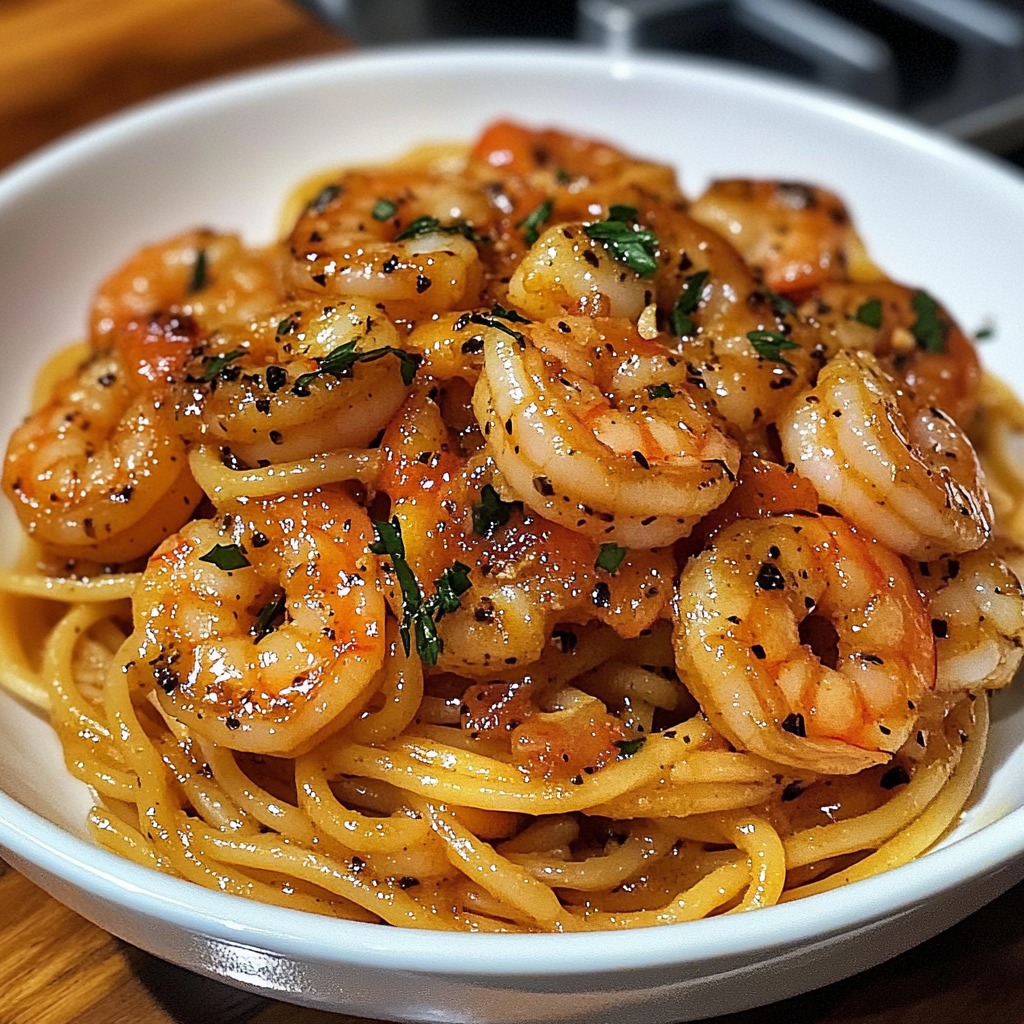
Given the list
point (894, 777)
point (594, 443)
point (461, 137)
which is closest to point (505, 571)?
point (594, 443)

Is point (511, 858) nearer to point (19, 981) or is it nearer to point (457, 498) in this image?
point (457, 498)

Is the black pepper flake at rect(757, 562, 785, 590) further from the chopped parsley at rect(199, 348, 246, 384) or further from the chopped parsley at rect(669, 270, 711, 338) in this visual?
the chopped parsley at rect(199, 348, 246, 384)

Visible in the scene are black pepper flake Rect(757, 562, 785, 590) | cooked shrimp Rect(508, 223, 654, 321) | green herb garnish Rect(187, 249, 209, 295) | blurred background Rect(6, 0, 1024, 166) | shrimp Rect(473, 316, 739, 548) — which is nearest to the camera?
shrimp Rect(473, 316, 739, 548)

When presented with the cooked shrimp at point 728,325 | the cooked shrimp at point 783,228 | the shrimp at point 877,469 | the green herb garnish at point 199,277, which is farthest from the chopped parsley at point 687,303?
the green herb garnish at point 199,277

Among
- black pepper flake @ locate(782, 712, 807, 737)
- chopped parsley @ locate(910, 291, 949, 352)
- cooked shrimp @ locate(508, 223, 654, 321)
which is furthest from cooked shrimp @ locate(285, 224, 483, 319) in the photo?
chopped parsley @ locate(910, 291, 949, 352)

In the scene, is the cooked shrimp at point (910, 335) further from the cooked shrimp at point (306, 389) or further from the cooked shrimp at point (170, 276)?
the cooked shrimp at point (170, 276)

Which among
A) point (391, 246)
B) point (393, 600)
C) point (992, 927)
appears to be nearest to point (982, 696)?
point (992, 927)
